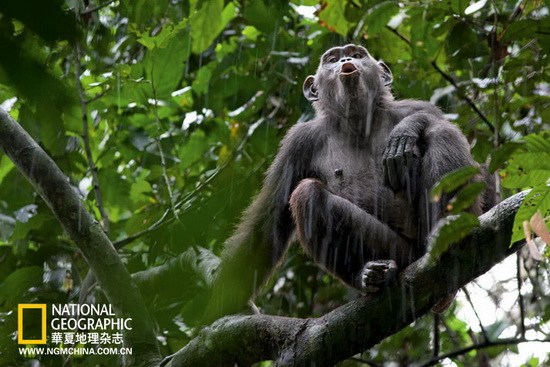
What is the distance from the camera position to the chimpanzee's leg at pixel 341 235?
13.8 ft

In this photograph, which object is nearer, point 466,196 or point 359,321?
point 466,196

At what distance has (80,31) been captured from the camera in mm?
1014

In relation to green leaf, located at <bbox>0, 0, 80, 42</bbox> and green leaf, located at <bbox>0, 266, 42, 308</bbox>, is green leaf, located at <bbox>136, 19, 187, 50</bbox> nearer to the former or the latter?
green leaf, located at <bbox>0, 266, 42, 308</bbox>

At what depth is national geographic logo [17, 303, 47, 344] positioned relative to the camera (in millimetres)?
4910

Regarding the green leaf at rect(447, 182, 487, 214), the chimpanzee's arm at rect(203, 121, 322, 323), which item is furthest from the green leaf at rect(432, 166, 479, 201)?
the chimpanzee's arm at rect(203, 121, 322, 323)

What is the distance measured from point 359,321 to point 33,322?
2.51 m

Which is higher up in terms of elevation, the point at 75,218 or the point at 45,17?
the point at 75,218

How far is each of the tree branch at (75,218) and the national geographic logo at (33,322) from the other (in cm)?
99

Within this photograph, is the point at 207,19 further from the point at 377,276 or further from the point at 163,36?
the point at 377,276

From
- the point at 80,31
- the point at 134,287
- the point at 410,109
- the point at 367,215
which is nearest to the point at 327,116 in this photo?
the point at 410,109

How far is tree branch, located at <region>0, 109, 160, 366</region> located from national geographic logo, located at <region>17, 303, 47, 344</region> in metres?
0.99

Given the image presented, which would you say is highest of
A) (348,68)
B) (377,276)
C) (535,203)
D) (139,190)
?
(348,68)

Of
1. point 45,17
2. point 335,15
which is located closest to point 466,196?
point 45,17

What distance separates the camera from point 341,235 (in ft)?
14.0
